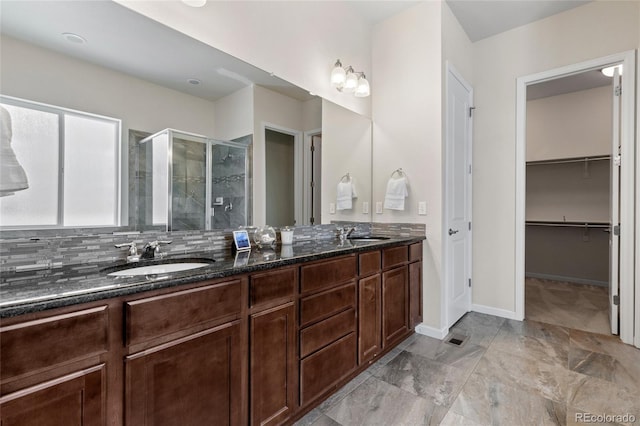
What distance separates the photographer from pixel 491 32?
3.11 meters

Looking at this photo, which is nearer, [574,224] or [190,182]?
[190,182]

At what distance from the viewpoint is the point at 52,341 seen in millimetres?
794

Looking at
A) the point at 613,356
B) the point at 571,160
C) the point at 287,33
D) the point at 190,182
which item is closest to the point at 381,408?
the point at 190,182

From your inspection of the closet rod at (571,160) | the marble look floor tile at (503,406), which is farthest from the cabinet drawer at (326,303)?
the closet rod at (571,160)

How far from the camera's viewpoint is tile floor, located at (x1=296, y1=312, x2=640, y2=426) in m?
1.60

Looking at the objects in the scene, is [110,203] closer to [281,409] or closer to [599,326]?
[281,409]

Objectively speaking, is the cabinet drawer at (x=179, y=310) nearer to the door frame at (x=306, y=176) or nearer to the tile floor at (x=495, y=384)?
the tile floor at (x=495, y=384)

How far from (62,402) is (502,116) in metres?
3.82

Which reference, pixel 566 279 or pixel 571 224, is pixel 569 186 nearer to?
pixel 571 224

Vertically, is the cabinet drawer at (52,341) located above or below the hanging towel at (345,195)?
below

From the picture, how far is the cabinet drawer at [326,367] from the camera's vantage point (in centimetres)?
153

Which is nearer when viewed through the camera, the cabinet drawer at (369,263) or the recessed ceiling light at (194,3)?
the recessed ceiling light at (194,3)

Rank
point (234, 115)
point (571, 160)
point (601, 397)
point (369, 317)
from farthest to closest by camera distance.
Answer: point (571, 160) < point (369, 317) < point (234, 115) < point (601, 397)

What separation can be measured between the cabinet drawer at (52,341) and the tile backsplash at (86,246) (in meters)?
0.51
